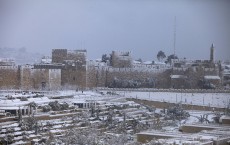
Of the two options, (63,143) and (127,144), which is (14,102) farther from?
(127,144)

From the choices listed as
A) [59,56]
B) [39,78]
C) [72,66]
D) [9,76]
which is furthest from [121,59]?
[9,76]

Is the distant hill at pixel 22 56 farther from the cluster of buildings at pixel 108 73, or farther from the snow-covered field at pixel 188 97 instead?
the snow-covered field at pixel 188 97

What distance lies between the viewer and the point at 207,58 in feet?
50.5

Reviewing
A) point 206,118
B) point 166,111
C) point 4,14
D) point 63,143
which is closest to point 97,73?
point 166,111

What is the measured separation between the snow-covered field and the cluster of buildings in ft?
3.67

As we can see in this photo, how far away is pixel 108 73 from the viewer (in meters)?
15.5

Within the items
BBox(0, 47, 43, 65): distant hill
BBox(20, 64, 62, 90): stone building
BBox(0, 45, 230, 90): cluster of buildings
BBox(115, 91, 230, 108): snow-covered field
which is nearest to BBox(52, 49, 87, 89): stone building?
BBox(0, 45, 230, 90): cluster of buildings

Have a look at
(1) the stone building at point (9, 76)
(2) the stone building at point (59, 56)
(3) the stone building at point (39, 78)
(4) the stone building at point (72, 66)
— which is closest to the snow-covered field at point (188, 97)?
(4) the stone building at point (72, 66)

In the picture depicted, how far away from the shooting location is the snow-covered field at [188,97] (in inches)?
480

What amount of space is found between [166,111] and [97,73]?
3875mm

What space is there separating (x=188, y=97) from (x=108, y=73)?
2859mm

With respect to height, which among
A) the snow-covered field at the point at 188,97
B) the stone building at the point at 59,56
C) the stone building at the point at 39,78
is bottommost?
the snow-covered field at the point at 188,97

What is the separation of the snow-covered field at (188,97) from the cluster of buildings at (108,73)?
3.67 ft

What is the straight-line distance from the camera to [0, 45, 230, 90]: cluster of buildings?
12.5 meters
